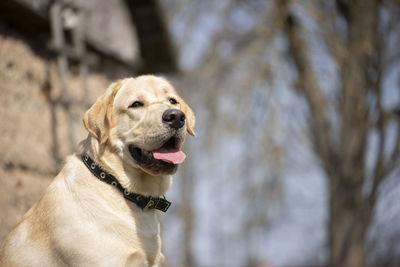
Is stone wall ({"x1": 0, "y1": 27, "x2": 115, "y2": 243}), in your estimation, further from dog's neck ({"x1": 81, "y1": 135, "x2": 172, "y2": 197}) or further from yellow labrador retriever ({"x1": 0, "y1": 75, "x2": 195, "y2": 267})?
dog's neck ({"x1": 81, "y1": 135, "x2": 172, "y2": 197})

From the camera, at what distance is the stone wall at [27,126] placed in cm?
438

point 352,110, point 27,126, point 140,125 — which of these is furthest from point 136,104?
point 352,110

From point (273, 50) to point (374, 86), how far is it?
3.30 metres

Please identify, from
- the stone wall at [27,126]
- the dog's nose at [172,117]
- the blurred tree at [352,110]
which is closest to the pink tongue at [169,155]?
the dog's nose at [172,117]

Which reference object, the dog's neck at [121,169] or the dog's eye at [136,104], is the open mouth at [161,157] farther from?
the dog's eye at [136,104]

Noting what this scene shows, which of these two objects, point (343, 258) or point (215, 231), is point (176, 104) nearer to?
point (343, 258)

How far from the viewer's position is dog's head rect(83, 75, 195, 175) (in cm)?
283

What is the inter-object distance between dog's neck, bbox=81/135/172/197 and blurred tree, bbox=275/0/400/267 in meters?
5.31

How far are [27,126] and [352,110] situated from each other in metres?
5.35

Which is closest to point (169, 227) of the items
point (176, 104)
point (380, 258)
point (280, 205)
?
point (280, 205)

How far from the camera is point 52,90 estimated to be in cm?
533

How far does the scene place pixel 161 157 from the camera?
2836mm

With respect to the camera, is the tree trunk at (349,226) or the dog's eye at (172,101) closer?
the dog's eye at (172,101)

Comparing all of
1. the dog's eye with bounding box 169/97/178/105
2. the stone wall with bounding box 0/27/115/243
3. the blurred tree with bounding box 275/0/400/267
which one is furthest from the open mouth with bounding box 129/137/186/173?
the blurred tree with bounding box 275/0/400/267
